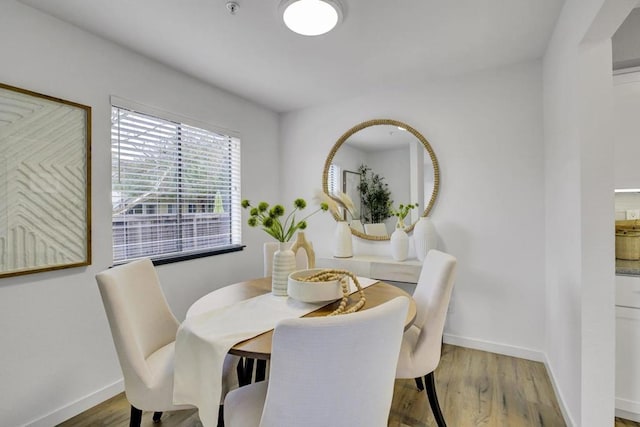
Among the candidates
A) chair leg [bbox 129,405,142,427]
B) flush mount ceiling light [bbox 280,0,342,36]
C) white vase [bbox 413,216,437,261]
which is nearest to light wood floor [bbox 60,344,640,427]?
chair leg [bbox 129,405,142,427]

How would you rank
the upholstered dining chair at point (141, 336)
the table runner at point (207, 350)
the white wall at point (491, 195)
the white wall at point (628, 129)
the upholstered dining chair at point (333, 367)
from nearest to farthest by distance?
the upholstered dining chair at point (333, 367), the table runner at point (207, 350), the upholstered dining chair at point (141, 336), the white wall at point (628, 129), the white wall at point (491, 195)

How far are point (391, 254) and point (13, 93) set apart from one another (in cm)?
296

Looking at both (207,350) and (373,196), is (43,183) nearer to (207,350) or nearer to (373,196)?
(207,350)

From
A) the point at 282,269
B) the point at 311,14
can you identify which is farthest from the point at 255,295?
the point at 311,14

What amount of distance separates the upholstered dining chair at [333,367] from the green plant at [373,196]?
2.29 m

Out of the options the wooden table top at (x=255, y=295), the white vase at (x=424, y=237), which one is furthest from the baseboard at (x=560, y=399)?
the white vase at (x=424, y=237)

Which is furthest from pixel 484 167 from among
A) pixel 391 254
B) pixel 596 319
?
pixel 596 319

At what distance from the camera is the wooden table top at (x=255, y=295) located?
1.13 m

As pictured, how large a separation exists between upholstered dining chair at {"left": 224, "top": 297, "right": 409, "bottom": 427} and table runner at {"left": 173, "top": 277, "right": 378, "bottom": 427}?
28cm

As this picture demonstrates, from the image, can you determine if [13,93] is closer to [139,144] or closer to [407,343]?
[139,144]

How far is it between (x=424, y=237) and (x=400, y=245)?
23 cm

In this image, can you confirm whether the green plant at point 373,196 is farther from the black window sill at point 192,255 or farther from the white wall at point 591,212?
the white wall at point 591,212

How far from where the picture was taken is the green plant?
10.4ft

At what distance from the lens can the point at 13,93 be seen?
1.70 m
